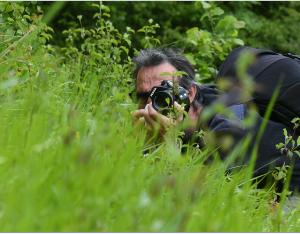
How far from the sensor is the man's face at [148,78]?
127 inches

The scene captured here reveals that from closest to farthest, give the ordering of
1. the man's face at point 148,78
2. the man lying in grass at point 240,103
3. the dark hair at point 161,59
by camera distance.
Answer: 1. the man lying in grass at point 240,103
2. the man's face at point 148,78
3. the dark hair at point 161,59

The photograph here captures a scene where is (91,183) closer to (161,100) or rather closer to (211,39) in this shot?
(161,100)

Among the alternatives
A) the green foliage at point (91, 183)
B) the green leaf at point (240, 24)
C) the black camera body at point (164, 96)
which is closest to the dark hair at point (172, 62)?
the black camera body at point (164, 96)

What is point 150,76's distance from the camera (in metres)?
3.32

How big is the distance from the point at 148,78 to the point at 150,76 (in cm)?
2

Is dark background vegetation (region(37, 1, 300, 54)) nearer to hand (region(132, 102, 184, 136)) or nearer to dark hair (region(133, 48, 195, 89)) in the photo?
dark hair (region(133, 48, 195, 89))

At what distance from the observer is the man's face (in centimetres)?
322

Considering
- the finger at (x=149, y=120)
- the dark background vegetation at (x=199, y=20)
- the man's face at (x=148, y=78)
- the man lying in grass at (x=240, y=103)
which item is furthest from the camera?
the dark background vegetation at (x=199, y=20)

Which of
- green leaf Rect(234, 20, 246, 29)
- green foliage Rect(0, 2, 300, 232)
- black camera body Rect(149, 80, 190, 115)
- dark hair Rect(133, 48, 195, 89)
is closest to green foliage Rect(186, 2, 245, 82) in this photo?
green leaf Rect(234, 20, 246, 29)

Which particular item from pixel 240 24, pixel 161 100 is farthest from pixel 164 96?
pixel 240 24

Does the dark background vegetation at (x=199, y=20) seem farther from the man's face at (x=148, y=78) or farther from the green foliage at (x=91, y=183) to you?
the green foliage at (x=91, y=183)

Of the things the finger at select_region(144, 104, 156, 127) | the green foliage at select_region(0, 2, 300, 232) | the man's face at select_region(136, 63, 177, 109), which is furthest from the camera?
the man's face at select_region(136, 63, 177, 109)

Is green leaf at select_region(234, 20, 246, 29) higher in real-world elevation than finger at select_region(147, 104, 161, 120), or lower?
lower

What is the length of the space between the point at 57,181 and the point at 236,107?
1699 mm
